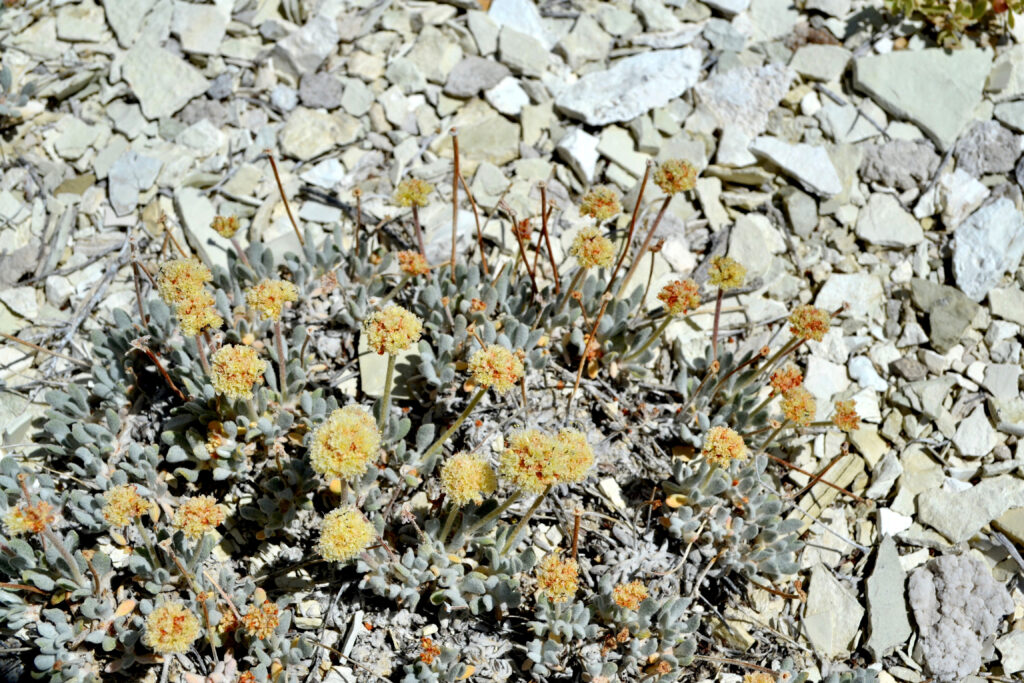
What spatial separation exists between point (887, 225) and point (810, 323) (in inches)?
70.1

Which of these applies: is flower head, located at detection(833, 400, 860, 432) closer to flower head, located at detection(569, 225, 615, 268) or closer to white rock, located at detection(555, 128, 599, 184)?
flower head, located at detection(569, 225, 615, 268)

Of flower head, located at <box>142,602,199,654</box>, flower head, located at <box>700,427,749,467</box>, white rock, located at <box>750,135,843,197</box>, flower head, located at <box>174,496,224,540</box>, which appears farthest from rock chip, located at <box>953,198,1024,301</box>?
flower head, located at <box>142,602,199,654</box>

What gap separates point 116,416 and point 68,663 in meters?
1.23

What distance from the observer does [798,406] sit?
4078mm

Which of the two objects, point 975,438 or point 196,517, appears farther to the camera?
point 975,438

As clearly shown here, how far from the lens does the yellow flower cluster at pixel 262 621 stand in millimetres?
3488

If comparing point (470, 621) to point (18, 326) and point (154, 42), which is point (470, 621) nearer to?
point (18, 326)

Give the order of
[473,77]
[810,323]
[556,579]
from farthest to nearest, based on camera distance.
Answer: [473,77] → [810,323] → [556,579]

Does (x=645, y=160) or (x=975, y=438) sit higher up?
(x=645, y=160)

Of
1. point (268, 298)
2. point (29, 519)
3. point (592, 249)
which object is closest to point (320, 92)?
point (268, 298)

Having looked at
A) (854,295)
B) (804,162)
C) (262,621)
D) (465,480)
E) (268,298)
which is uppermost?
(804,162)

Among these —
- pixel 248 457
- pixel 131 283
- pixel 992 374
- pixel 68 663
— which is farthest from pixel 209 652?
pixel 992 374

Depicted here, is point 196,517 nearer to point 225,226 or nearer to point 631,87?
point 225,226

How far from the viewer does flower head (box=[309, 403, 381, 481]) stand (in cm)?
318
